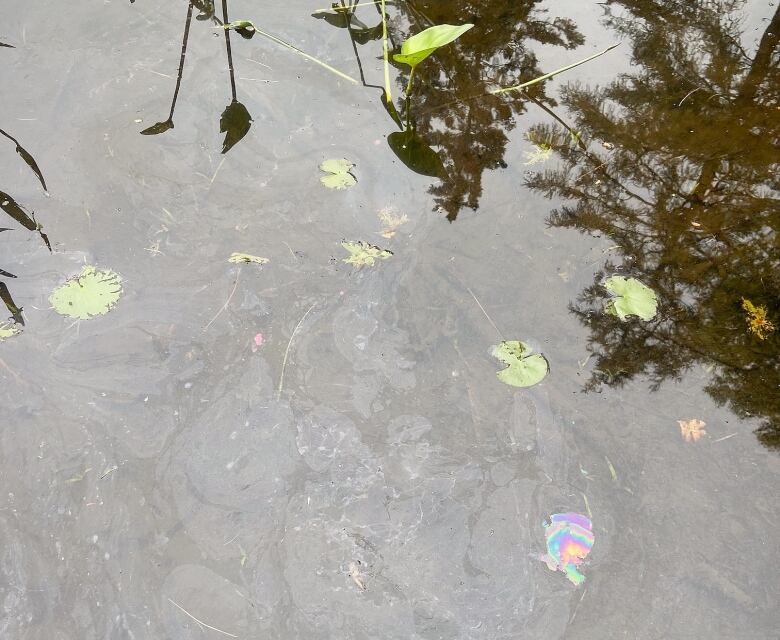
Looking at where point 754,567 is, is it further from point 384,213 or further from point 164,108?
point 164,108

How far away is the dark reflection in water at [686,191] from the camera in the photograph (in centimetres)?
149

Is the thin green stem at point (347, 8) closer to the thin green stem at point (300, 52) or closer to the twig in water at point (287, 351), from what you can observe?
the thin green stem at point (300, 52)

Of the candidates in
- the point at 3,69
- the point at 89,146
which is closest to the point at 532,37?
the point at 89,146

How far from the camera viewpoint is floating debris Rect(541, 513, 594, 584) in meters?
1.25

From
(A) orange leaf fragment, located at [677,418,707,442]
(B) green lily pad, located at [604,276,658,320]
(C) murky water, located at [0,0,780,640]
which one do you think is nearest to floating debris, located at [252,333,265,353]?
(C) murky water, located at [0,0,780,640]

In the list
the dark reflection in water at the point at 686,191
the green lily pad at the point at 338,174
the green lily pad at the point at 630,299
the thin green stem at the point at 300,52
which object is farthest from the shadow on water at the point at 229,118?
the green lily pad at the point at 630,299

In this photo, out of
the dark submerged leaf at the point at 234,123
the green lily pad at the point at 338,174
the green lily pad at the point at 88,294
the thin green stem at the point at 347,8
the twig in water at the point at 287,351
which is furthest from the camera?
the thin green stem at the point at 347,8

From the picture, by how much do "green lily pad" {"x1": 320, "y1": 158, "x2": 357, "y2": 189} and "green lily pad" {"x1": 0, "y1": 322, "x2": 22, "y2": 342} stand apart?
0.97 metres

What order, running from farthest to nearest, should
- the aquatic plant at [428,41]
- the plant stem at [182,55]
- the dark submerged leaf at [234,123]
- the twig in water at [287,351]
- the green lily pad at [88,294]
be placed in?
the plant stem at [182,55], the dark submerged leaf at [234,123], the aquatic plant at [428,41], the green lily pad at [88,294], the twig in water at [287,351]

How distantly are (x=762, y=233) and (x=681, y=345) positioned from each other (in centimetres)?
51

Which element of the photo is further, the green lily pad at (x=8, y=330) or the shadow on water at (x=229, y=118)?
the shadow on water at (x=229, y=118)

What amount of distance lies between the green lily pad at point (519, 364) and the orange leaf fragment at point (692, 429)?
0.34m

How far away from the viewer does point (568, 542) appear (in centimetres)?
128

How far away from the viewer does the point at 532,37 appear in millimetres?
2250
